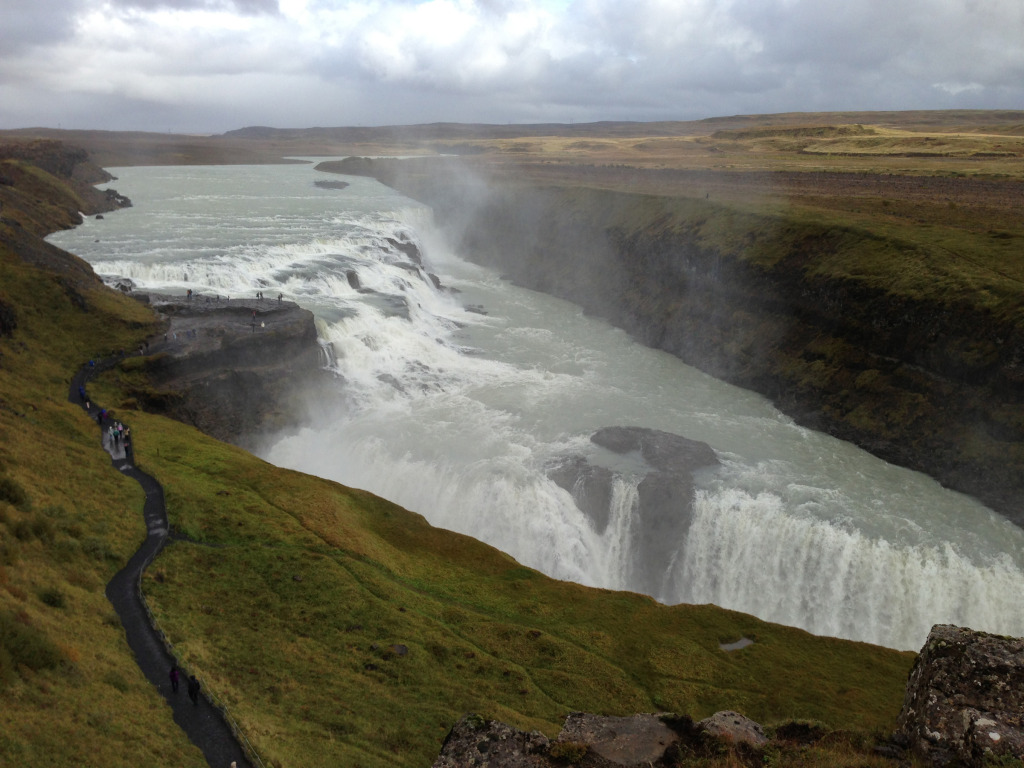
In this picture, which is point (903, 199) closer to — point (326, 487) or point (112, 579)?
point (326, 487)

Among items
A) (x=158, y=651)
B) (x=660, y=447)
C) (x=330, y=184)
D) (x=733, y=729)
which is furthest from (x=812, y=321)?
(x=330, y=184)

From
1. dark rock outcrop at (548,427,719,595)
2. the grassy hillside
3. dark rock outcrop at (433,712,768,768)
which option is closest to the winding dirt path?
the grassy hillside

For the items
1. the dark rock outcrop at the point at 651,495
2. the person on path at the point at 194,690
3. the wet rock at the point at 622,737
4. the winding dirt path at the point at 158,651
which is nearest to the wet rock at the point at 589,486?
the dark rock outcrop at the point at 651,495

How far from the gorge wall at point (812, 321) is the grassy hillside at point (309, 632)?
1920cm

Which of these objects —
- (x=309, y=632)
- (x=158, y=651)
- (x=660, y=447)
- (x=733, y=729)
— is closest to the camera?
(x=733, y=729)

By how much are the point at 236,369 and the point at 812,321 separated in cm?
4148

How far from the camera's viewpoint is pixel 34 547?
2052 cm

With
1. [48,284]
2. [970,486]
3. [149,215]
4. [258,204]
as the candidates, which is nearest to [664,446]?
[970,486]

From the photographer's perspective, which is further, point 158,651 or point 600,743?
point 158,651

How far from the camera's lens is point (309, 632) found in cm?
2197

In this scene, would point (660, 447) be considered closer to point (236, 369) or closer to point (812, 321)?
point (812, 321)

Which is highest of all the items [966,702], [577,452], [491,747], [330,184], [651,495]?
[330,184]

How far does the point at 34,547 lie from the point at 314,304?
3773 centimetres

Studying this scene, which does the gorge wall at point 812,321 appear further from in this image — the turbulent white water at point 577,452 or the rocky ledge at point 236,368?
the rocky ledge at point 236,368
